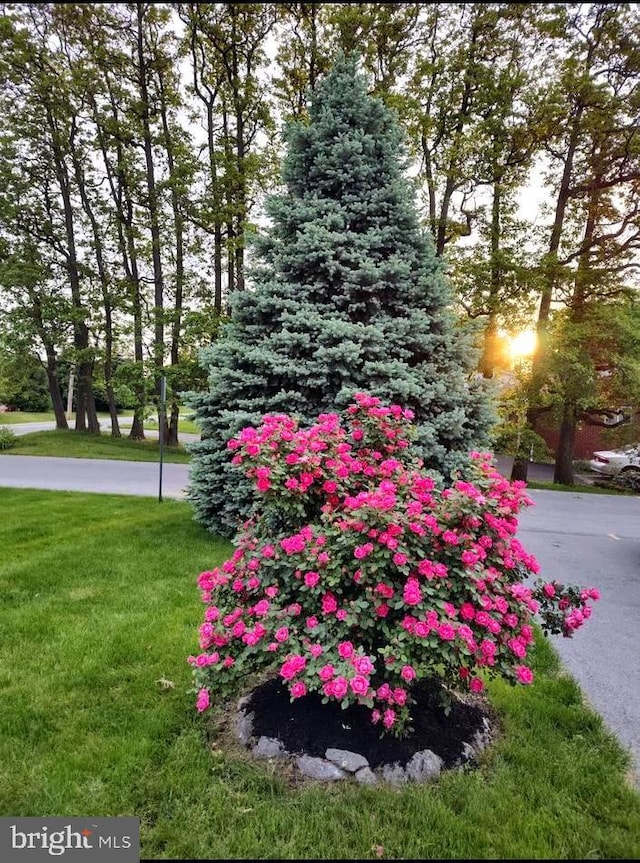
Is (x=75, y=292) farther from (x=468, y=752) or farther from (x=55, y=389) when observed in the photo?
(x=468, y=752)

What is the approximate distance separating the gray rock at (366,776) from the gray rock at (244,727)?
0.52 meters

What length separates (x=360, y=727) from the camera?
6.98ft

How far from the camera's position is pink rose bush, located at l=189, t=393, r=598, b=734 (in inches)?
73.0

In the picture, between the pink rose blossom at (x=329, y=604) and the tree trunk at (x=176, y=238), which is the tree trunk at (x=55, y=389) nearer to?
the tree trunk at (x=176, y=238)

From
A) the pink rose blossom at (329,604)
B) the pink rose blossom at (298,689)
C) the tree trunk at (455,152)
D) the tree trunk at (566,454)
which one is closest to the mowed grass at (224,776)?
the pink rose blossom at (298,689)

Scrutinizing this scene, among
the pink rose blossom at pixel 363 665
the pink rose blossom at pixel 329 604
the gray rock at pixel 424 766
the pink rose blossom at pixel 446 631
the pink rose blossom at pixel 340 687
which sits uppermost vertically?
the pink rose blossom at pixel 329 604

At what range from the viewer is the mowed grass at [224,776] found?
65.2 inches

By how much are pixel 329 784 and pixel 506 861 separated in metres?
0.67

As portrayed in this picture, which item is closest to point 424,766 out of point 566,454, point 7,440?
point 566,454

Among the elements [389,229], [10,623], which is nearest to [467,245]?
[389,229]

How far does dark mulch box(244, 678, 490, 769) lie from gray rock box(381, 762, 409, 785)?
23 mm

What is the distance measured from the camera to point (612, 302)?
10.8 m

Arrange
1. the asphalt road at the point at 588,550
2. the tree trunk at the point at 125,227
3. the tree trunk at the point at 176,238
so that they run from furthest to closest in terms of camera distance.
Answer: the tree trunk at the point at 125,227
the tree trunk at the point at 176,238
the asphalt road at the point at 588,550

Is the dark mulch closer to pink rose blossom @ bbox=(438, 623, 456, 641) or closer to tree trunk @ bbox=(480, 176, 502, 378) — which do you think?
pink rose blossom @ bbox=(438, 623, 456, 641)
